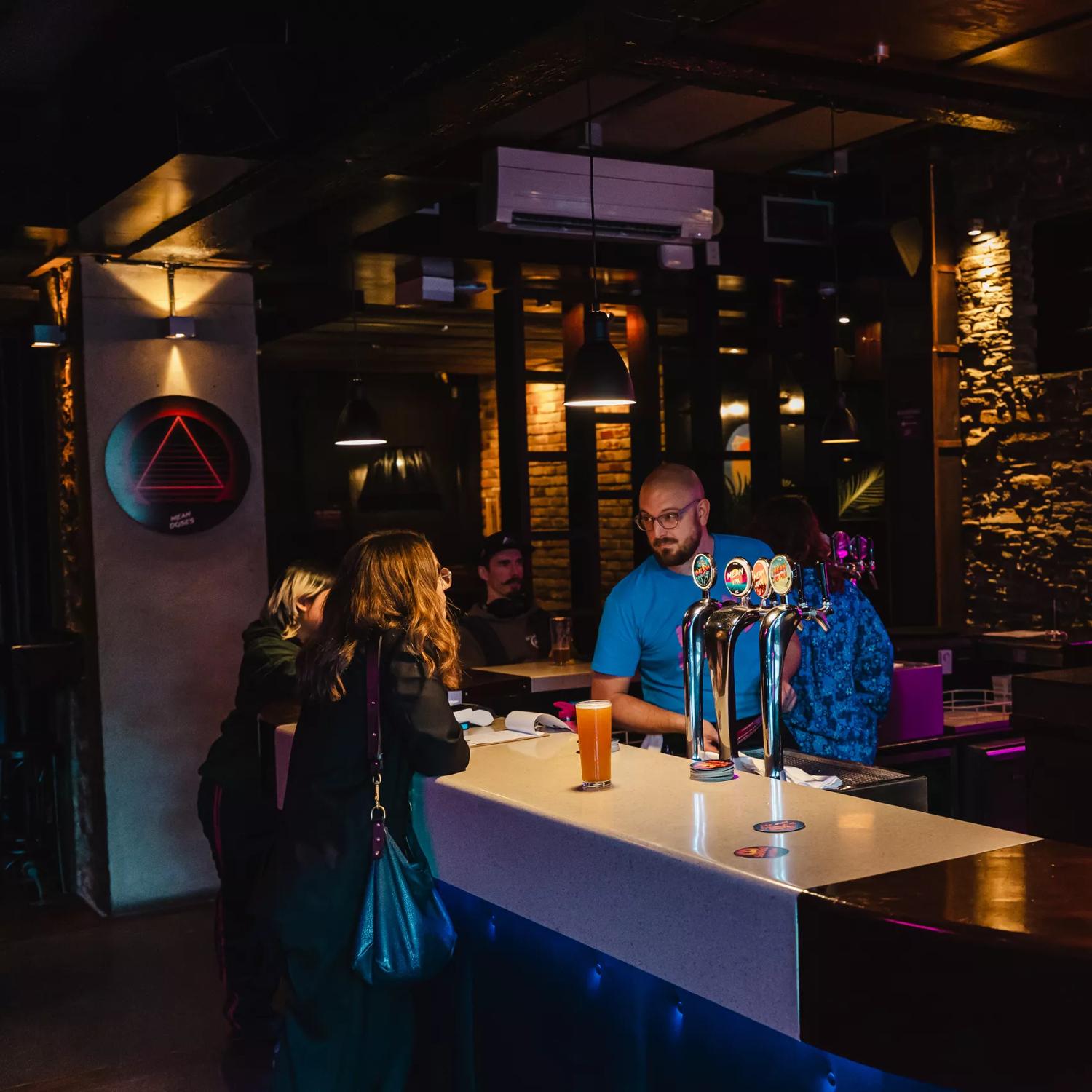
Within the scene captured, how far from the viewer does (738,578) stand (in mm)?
2480

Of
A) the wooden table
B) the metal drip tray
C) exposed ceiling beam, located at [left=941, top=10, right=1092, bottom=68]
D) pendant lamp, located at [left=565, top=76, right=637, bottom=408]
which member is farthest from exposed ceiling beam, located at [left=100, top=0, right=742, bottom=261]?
exposed ceiling beam, located at [left=941, top=10, right=1092, bottom=68]

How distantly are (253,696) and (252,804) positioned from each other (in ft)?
1.19

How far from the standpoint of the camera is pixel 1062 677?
3900mm

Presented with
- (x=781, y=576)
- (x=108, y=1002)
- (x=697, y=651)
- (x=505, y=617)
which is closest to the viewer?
(x=781, y=576)

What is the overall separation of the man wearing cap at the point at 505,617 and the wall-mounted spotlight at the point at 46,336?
6.60 ft

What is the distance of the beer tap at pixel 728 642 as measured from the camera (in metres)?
2.48

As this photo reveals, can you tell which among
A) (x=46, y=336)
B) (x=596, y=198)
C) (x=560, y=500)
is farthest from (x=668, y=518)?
(x=560, y=500)

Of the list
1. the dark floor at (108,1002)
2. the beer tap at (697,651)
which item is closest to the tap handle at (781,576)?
the beer tap at (697,651)

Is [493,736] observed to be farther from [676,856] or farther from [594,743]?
[676,856]

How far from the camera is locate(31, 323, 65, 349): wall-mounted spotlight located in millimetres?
5297

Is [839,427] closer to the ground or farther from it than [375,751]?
farther from it

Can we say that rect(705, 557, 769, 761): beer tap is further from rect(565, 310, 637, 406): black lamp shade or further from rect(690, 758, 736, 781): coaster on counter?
rect(565, 310, 637, 406): black lamp shade

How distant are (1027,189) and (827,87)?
9.47 ft

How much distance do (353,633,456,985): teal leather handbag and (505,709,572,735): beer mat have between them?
26.2 inches
